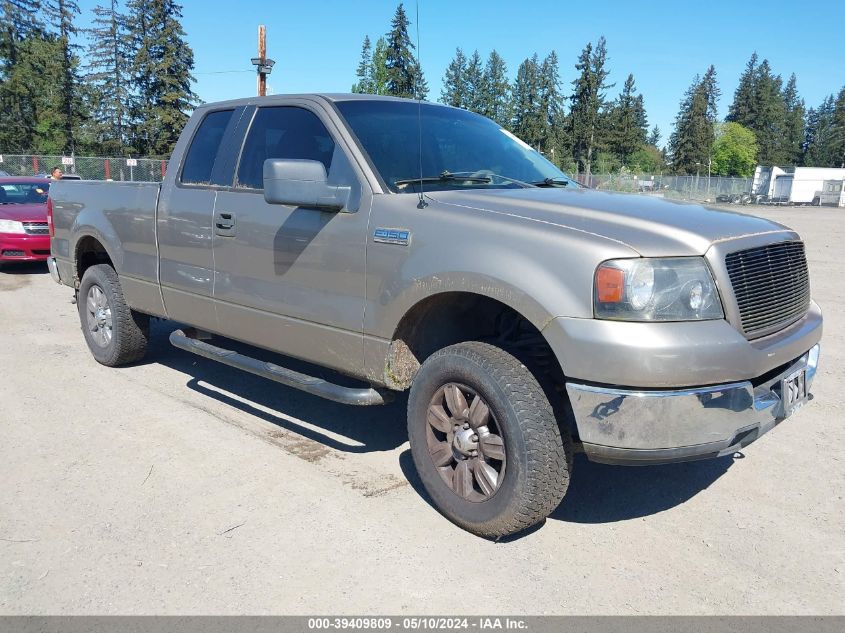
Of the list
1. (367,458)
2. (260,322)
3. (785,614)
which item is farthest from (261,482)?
(785,614)

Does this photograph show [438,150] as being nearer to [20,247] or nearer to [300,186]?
[300,186]

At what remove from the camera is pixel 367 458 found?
14.0 ft

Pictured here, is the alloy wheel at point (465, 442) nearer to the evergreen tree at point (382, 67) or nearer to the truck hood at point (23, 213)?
the evergreen tree at point (382, 67)

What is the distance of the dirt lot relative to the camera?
2.88 metres

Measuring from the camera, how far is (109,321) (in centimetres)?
601

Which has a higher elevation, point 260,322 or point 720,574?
point 260,322

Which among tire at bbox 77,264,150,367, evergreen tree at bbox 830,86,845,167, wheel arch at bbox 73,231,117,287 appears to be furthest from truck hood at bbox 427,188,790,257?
evergreen tree at bbox 830,86,845,167

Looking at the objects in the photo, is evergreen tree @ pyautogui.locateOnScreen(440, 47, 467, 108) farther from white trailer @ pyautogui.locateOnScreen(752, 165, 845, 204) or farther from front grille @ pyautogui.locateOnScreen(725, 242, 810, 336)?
front grille @ pyautogui.locateOnScreen(725, 242, 810, 336)

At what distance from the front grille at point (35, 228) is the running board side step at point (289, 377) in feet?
26.9

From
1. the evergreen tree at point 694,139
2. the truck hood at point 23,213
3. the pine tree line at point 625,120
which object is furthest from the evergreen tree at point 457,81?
the truck hood at point 23,213

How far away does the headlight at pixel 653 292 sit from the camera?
2.79m
